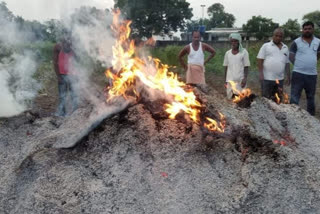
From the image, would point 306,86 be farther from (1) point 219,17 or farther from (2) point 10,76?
(1) point 219,17

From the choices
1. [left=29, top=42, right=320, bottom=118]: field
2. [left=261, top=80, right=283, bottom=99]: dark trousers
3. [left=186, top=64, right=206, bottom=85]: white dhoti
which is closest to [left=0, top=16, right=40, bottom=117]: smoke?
[left=29, top=42, right=320, bottom=118]: field

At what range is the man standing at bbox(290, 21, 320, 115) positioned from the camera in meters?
6.19

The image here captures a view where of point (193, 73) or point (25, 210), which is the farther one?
point (193, 73)

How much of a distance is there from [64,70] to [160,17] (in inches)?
936

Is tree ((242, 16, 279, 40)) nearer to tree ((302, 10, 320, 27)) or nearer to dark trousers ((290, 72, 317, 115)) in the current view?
tree ((302, 10, 320, 27))

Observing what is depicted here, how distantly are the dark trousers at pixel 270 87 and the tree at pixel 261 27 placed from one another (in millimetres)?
26760

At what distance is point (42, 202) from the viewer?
11.9 ft

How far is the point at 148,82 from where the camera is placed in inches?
175

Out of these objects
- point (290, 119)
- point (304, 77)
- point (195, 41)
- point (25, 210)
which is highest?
point (195, 41)

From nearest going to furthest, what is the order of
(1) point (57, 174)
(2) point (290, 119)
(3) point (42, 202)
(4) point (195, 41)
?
(3) point (42, 202) → (1) point (57, 174) → (2) point (290, 119) → (4) point (195, 41)

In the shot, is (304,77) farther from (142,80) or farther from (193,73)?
(142,80)

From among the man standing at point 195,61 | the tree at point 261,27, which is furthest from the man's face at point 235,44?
the tree at point 261,27

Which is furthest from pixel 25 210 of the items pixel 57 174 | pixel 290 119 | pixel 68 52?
pixel 68 52

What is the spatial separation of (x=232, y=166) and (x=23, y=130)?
3.05m
